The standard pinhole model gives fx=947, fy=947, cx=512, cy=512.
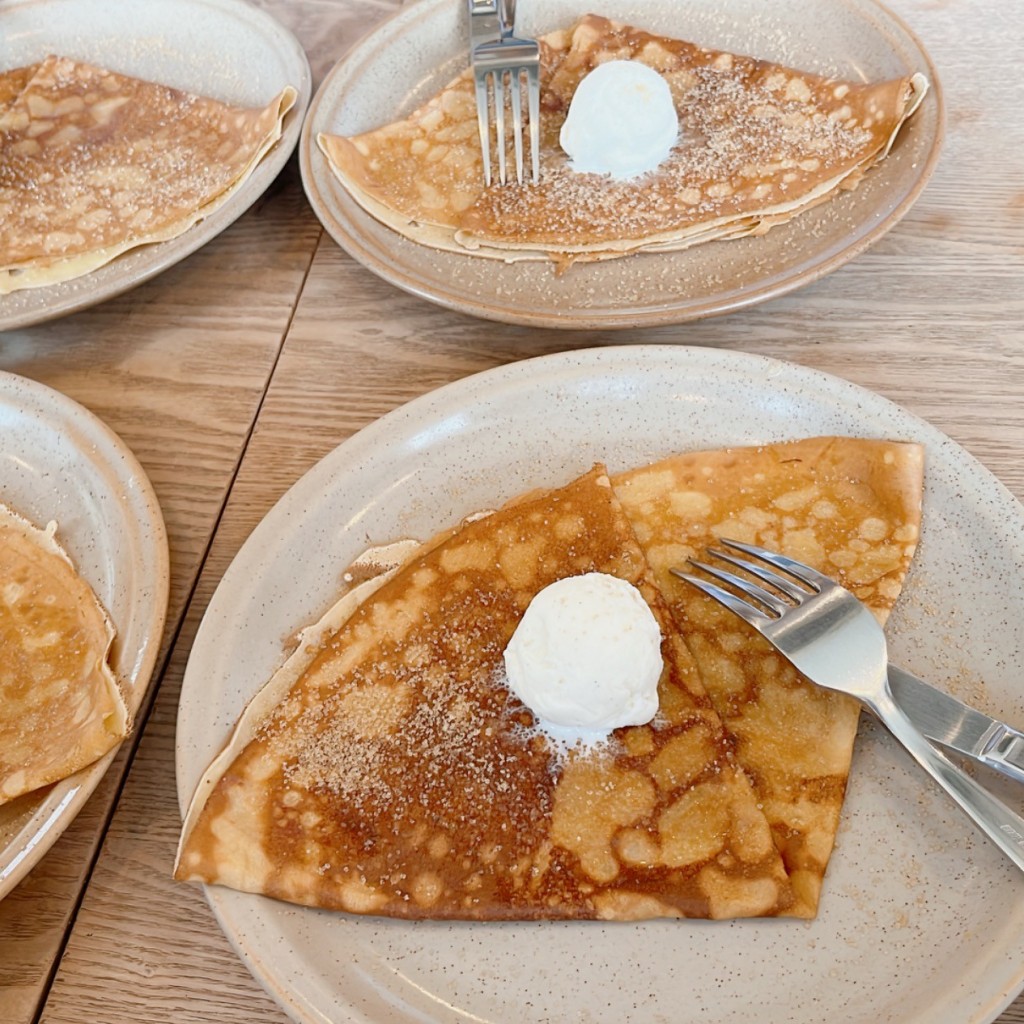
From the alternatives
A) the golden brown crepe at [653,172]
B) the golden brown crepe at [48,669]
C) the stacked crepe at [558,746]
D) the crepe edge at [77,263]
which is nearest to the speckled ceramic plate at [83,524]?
the golden brown crepe at [48,669]

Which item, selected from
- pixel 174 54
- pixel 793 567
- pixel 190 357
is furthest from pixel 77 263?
pixel 793 567

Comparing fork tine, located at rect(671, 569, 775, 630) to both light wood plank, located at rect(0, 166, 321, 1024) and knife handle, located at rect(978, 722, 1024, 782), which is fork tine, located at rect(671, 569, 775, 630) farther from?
light wood plank, located at rect(0, 166, 321, 1024)

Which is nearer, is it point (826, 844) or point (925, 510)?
point (826, 844)

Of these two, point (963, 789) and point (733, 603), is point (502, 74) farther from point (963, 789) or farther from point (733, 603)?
point (963, 789)

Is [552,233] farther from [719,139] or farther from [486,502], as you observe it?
[486,502]

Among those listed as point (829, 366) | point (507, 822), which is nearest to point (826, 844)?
point (507, 822)

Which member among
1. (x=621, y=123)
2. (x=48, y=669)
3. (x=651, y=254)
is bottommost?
(x=48, y=669)

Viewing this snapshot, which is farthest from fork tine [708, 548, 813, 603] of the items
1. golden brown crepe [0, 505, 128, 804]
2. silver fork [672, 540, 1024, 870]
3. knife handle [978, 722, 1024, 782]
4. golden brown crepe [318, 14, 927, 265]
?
golden brown crepe [0, 505, 128, 804]
